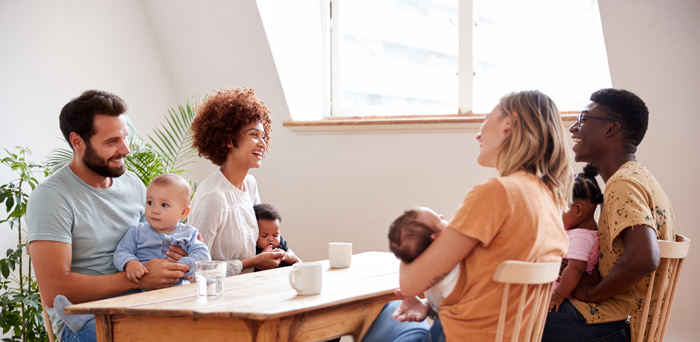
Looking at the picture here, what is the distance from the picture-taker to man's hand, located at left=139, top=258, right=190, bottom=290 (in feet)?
5.74

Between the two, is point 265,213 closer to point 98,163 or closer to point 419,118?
point 98,163

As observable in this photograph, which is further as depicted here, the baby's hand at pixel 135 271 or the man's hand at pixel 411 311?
the baby's hand at pixel 135 271

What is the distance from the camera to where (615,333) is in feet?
5.39

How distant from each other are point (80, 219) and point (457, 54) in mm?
2546

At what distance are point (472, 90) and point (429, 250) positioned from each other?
2.29 meters

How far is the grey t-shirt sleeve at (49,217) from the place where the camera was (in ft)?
5.60

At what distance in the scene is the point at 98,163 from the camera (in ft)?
6.15

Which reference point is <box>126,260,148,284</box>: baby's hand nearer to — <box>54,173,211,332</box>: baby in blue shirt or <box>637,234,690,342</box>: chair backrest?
<box>54,173,211,332</box>: baby in blue shirt

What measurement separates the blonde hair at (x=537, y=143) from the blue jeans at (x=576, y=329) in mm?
450

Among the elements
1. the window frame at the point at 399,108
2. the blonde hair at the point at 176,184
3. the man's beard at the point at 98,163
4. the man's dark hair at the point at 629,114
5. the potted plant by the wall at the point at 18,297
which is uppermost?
the window frame at the point at 399,108

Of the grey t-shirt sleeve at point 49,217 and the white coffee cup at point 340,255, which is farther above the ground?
the grey t-shirt sleeve at point 49,217

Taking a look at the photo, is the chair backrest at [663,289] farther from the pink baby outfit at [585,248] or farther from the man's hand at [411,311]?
the man's hand at [411,311]

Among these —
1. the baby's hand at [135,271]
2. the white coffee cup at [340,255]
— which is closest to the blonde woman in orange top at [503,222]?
the white coffee cup at [340,255]

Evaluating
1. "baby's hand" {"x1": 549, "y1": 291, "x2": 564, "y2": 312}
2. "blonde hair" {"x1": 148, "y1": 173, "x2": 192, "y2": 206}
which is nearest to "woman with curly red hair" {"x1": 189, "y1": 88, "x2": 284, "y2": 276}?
"blonde hair" {"x1": 148, "y1": 173, "x2": 192, "y2": 206}
